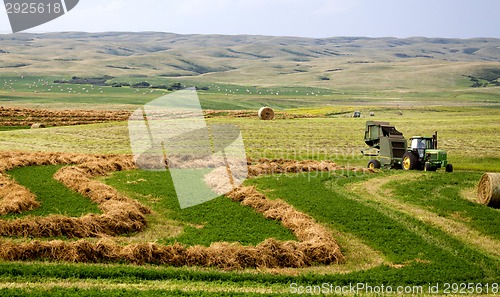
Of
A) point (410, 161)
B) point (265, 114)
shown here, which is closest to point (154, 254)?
point (410, 161)

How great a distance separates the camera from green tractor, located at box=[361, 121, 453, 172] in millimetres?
37188

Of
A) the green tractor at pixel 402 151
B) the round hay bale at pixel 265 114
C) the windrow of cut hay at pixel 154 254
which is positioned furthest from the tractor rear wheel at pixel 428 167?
A: the round hay bale at pixel 265 114

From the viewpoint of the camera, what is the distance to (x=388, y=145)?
129ft

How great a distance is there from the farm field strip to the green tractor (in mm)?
1850

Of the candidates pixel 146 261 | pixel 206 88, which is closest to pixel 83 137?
pixel 146 261

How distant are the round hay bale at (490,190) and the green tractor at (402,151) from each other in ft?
32.1

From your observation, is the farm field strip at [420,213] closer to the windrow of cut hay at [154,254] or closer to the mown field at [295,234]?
the mown field at [295,234]

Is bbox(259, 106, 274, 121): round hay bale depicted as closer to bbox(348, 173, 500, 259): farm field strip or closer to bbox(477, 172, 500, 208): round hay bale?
bbox(348, 173, 500, 259): farm field strip

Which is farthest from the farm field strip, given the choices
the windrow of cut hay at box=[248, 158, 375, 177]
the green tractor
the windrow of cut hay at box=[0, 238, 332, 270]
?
the windrow of cut hay at box=[0, 238, 332, 270]

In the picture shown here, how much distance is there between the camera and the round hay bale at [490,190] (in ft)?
86.7

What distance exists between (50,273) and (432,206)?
19298mm

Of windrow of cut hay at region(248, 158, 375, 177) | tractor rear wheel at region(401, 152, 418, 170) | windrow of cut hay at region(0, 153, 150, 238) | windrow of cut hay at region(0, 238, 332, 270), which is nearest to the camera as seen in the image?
windrow of cut hay at region(0, 238, 332, 270)

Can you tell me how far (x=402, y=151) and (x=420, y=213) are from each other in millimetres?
14770

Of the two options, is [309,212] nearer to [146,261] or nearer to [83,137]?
[146,261]
